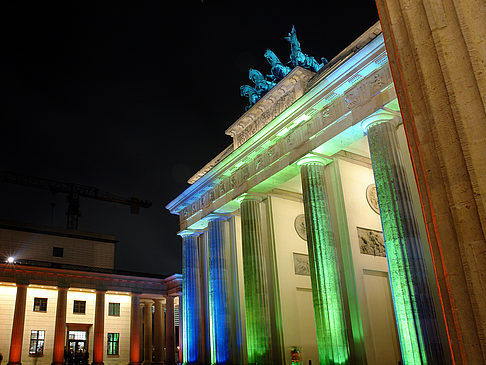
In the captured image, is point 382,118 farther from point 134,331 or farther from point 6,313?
point 6,313

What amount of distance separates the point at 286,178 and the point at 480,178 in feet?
59.6

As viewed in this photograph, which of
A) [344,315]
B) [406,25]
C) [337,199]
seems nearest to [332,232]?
[337,199]

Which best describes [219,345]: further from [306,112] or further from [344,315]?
[306,112]

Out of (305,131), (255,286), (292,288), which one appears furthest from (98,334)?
(305,131)

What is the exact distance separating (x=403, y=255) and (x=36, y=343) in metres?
35.9

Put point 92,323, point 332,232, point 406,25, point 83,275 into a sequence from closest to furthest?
1. point 406,25
2. point 332,232
3. point 83,275
4. point 92,323

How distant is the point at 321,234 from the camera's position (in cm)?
1800

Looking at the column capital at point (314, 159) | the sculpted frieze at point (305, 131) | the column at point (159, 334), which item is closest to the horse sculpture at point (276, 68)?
the sculpted frieze at point (305, 131)

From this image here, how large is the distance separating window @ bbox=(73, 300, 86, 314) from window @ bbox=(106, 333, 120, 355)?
3732 millimetres

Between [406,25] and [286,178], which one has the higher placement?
[286,178]

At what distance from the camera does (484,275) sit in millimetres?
3635

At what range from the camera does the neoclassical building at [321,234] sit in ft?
47.8

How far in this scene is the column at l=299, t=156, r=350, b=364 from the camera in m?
16.3

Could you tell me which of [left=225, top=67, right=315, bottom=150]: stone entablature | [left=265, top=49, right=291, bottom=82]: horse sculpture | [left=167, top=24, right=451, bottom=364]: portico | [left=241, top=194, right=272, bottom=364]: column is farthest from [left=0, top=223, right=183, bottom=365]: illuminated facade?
[left=265, top=49, right=291, bottom=82]: horse sculpture
